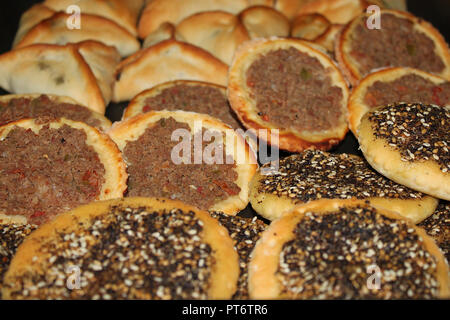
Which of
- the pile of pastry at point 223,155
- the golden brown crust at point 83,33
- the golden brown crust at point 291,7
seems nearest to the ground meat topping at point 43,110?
the pile of pastry at point 223,155

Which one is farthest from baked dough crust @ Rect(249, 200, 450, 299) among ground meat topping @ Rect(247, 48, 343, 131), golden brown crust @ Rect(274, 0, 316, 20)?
golden brown crust @ Rect(274, 0, 316, 20)

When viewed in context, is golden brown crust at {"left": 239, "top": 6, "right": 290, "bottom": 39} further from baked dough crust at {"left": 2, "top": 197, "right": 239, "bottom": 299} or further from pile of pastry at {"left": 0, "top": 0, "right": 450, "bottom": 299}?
baked dough crust at {"left": 2, "top": 197, "right": 239, "bottom": 299}

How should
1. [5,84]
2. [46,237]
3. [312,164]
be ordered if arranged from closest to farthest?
[46,237], [312,164], [5,84]

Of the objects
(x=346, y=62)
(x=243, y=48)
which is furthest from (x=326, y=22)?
(x=243, y=48)

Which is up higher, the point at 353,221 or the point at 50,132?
the point at 50,132

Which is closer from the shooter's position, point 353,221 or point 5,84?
point 353,221

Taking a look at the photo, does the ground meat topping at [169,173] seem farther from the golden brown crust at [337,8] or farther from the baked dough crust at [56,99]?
the golden brown crust at [337,8]
